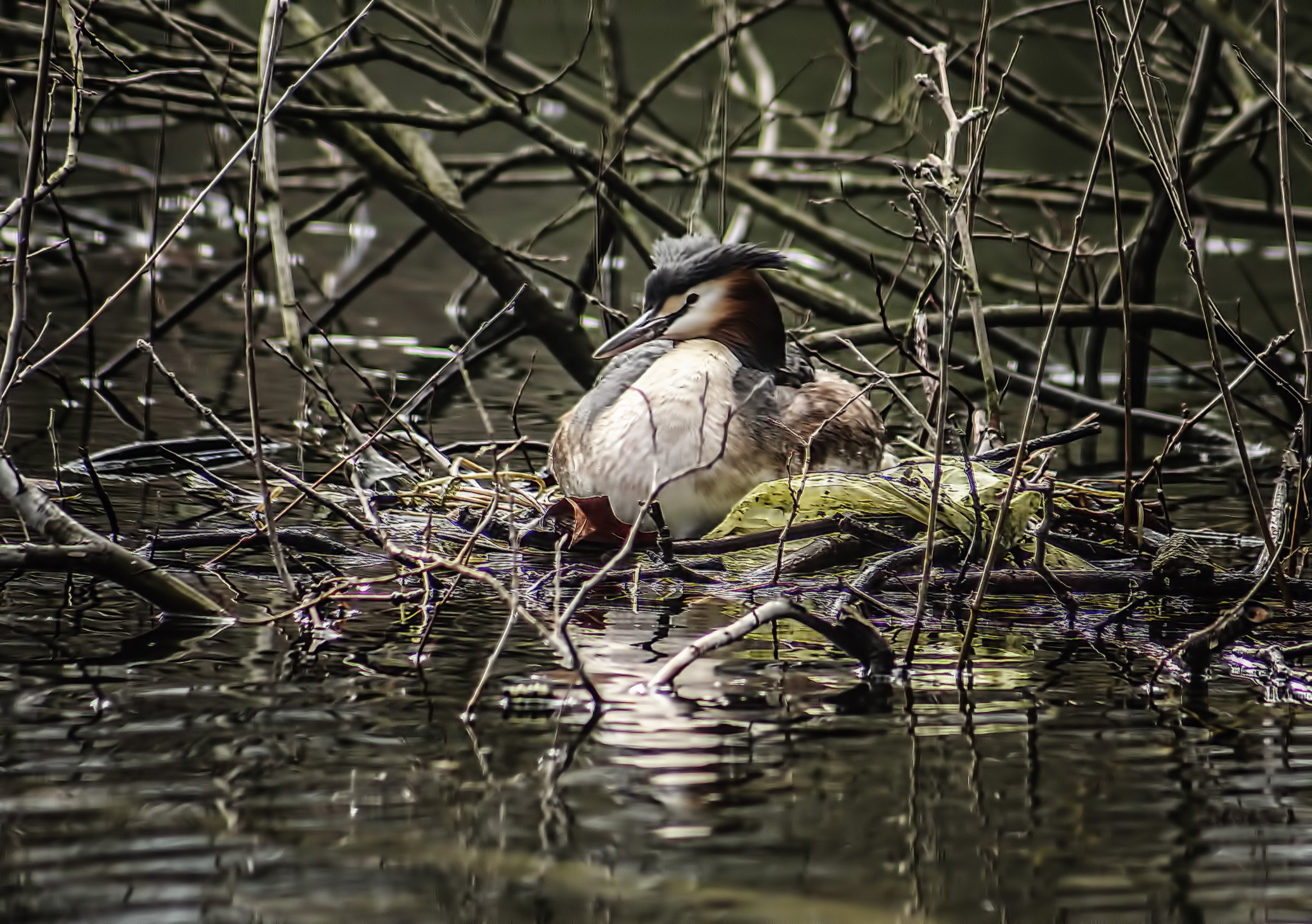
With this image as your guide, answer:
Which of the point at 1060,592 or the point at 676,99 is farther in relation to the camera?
the point at 676,99

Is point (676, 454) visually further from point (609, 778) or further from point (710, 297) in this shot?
point (609, 778)

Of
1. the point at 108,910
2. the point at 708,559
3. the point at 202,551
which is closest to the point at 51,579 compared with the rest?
the point at 202,551

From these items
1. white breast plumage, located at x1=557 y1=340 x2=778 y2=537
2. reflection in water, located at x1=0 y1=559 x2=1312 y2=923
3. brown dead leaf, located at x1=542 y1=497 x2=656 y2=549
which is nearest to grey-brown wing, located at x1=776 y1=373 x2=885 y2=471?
white breast plumage, located at x1=557 y1=340 x2=778 y2=537

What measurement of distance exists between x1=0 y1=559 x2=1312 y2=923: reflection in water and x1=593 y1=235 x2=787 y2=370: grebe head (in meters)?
1.34

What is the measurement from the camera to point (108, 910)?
2072 millimetres

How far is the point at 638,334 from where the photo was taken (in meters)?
4.42

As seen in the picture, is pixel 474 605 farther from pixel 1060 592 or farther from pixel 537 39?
pixel 537 39

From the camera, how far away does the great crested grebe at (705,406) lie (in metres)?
4.12

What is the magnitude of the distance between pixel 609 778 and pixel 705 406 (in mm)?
1721

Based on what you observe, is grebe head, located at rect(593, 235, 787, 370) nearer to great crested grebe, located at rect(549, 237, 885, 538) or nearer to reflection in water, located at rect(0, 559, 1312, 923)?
great crested grebe, located at rect(549, 237, 885, 538)

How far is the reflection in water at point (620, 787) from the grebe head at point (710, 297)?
4.41 feet

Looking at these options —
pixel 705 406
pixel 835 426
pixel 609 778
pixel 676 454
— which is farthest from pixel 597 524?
pixel 609 778

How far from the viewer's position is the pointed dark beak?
4.34 m

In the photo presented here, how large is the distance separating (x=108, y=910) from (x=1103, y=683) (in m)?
1.88
